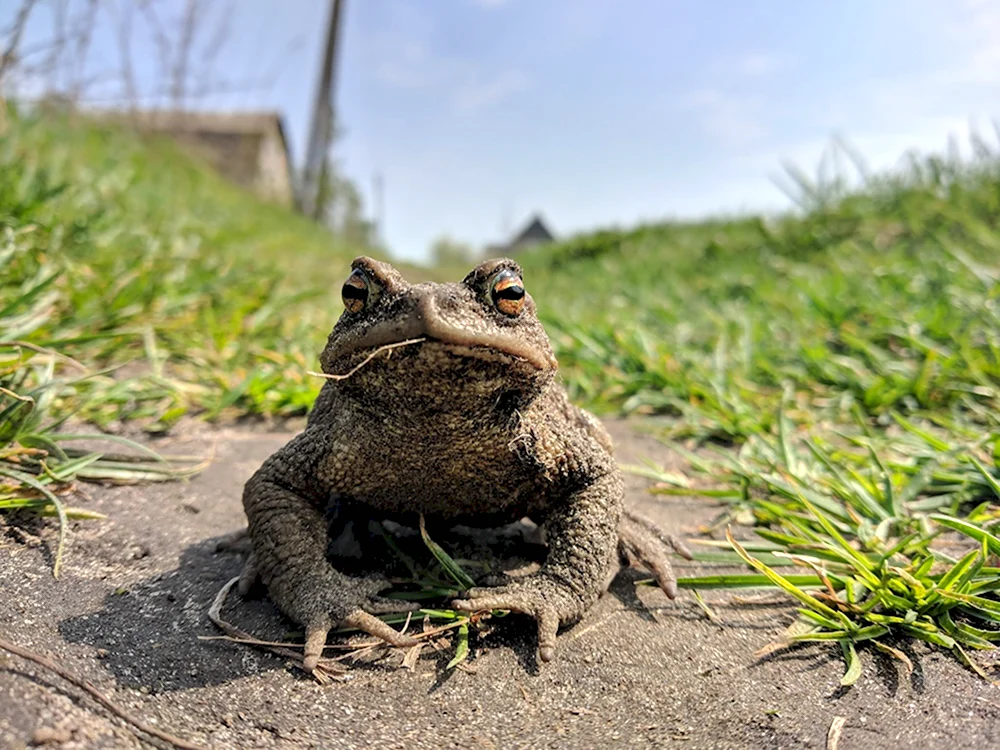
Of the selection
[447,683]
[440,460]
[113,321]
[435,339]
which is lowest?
[447,683]

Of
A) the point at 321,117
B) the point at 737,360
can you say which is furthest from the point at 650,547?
the point at 321,117

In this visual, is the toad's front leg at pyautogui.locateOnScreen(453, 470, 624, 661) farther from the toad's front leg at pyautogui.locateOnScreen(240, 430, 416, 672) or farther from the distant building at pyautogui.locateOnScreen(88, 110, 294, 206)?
the distant building at pyautogui.locateOnScreen(88, 110, 294, 206)

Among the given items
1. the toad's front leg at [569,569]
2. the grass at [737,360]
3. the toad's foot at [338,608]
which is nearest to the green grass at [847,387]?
the grass at [737,360]

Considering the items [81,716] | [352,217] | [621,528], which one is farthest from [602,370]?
[352,217]

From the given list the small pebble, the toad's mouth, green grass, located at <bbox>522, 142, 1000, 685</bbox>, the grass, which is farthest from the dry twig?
green grass, located at <bbox>522, 142, 1000, 685</bbox>

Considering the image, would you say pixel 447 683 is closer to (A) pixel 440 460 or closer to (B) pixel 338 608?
(B) pixel 338 608

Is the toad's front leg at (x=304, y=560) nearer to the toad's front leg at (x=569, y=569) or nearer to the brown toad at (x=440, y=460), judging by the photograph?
the brown toad at (x=440, y=460)
